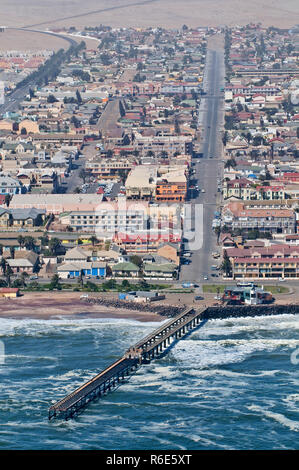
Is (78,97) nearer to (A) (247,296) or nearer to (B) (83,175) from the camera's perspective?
(B) (83,175)

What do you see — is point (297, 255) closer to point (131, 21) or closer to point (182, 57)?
point (182, 57)

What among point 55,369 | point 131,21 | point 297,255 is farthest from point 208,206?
point 131,21

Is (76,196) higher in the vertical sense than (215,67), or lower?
lower

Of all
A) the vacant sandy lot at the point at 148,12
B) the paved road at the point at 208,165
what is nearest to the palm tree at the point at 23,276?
the paved road at the point at 208,165

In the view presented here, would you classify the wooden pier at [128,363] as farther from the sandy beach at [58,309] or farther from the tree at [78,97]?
the tree at [78,97]

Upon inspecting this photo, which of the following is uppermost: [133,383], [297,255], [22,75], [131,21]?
[131,21]

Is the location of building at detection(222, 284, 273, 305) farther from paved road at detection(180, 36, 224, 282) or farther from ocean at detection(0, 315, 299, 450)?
paved road at detection(180, 36, 224, 282)
